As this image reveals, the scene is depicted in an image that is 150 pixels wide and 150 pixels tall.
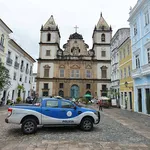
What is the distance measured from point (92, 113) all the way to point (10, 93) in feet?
63.3

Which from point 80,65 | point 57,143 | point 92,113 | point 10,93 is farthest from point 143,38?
point 80,65

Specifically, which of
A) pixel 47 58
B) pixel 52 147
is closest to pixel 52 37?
pixel 47 58

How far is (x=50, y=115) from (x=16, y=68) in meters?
20.0

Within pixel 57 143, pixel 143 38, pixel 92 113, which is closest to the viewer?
pixel 57 143

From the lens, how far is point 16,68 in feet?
78.4

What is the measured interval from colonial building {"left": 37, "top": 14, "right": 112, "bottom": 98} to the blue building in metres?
19.7

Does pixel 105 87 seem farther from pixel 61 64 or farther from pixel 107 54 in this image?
pixel 61 64

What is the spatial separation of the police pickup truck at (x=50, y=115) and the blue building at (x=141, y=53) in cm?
835

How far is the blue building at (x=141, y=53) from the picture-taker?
12891mm

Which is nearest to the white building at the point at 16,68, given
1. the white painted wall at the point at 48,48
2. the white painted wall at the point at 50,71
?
the white painted wall at the point at 50,71

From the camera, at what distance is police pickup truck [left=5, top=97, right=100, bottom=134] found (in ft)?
20.2

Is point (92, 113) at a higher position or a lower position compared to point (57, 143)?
higher

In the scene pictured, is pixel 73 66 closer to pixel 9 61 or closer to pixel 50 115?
pixel 9 61

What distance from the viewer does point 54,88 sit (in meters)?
34.5
